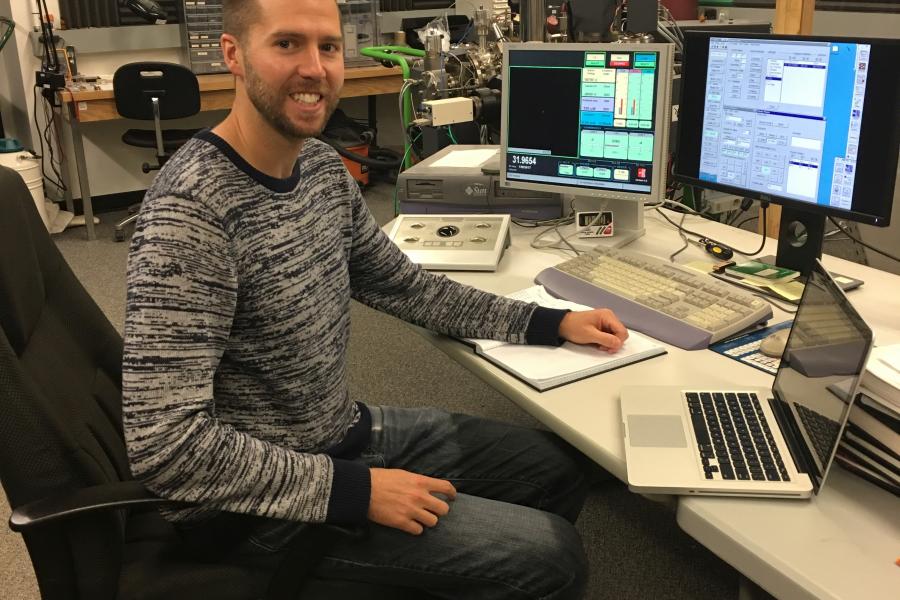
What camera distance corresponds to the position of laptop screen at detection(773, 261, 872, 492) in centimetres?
101

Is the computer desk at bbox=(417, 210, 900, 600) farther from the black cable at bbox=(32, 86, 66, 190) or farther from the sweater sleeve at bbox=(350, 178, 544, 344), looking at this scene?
the black cable at bbox=(32, 86, 66, 190)

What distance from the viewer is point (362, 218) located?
151cm

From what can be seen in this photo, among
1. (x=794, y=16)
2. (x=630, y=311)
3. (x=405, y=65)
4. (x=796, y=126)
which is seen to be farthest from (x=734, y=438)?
(x=405, y=65)

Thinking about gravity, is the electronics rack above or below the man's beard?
above

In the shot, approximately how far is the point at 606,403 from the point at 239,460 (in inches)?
22.3

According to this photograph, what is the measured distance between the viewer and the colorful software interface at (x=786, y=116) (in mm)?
1541

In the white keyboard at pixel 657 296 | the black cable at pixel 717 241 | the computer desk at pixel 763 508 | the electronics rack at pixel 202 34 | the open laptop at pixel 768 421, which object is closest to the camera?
the computer desk at pixel 763 508

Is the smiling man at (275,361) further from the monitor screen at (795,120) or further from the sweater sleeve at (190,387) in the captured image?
the monitor screen at (795,120)

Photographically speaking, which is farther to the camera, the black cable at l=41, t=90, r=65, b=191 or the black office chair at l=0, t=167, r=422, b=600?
the black cable at l=41, t=90, r=65, b=191

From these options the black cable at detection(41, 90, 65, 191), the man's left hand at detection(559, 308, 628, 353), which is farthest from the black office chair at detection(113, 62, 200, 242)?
the man's left hand at detection(559, 308, 628, 353)

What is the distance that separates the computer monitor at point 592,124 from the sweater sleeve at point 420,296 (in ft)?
1.75

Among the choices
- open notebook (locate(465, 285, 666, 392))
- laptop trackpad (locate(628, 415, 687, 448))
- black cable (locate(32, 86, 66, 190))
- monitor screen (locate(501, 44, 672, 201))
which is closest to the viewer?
laptop trackpad (locate(628, 415, 687, 448))

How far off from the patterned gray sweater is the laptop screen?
1.97ft

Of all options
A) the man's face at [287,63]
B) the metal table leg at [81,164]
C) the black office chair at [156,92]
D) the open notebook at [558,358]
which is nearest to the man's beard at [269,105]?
the man's face at [287,63]
